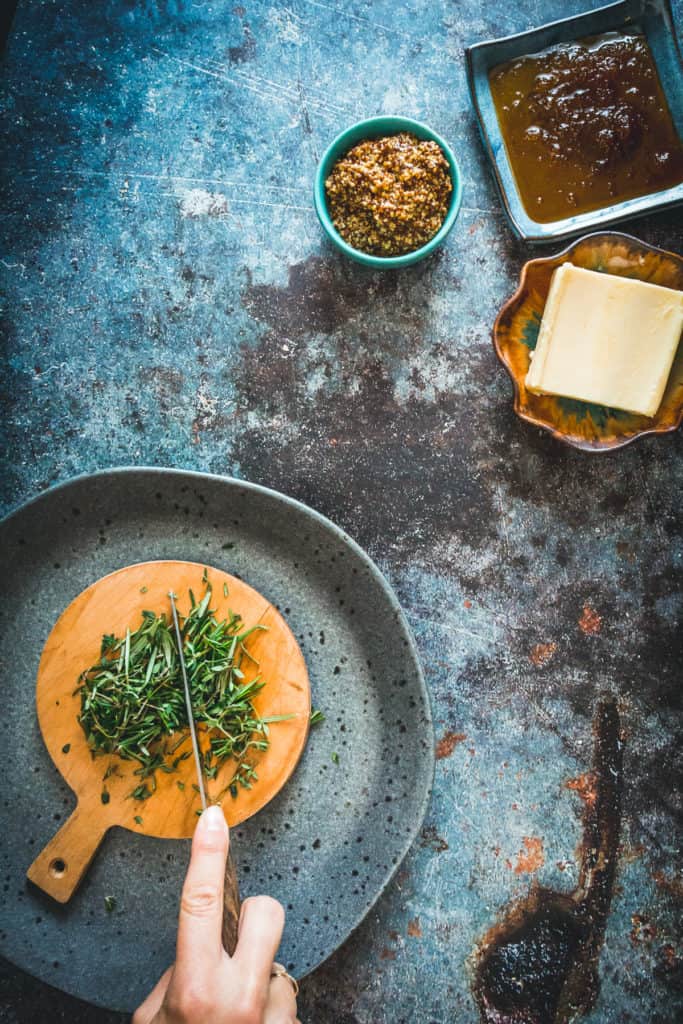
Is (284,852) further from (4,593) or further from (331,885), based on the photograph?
(4,593)

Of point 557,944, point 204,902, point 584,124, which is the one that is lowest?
point 557,944

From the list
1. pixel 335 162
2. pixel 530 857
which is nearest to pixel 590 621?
pixel 530 857

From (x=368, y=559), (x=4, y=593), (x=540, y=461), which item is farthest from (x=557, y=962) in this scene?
(x=4, y=593)

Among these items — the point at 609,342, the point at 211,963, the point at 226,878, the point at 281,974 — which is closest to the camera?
the point at 211,963

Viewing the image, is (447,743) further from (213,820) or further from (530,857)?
(213,820)

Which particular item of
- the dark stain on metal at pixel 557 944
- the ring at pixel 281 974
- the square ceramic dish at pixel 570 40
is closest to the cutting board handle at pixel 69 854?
the ring at pixel 281 974

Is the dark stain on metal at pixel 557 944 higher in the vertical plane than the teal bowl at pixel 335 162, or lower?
lower

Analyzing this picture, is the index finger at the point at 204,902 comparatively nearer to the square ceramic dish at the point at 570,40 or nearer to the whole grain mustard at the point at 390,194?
the whole grain mustard at the point at 390,194
